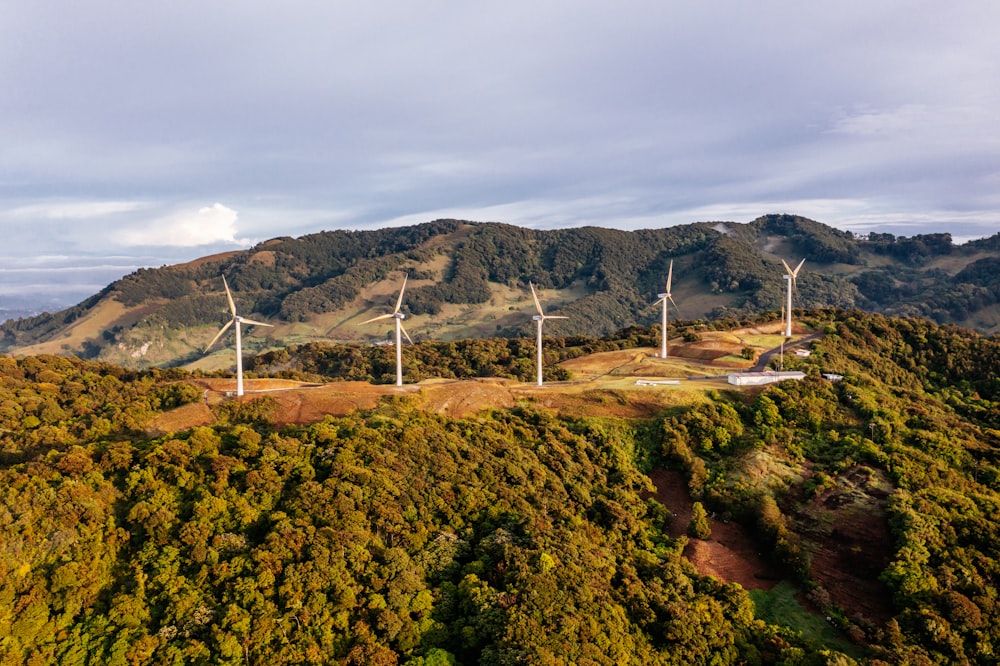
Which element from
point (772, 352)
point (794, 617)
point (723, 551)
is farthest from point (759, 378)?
point (794, 617)

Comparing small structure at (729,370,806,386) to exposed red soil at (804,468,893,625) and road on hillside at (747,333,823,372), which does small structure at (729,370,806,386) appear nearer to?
road on hillside at (747,333,823,372)

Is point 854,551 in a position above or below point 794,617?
above

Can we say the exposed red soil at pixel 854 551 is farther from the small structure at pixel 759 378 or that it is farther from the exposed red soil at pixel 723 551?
the small structure at pixel 759 378

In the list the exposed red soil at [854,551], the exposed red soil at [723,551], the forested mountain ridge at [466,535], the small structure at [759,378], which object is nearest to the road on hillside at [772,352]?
the small structure at [759,378]

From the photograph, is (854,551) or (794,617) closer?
(794,617)

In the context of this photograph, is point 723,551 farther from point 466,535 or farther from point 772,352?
point 772,352
